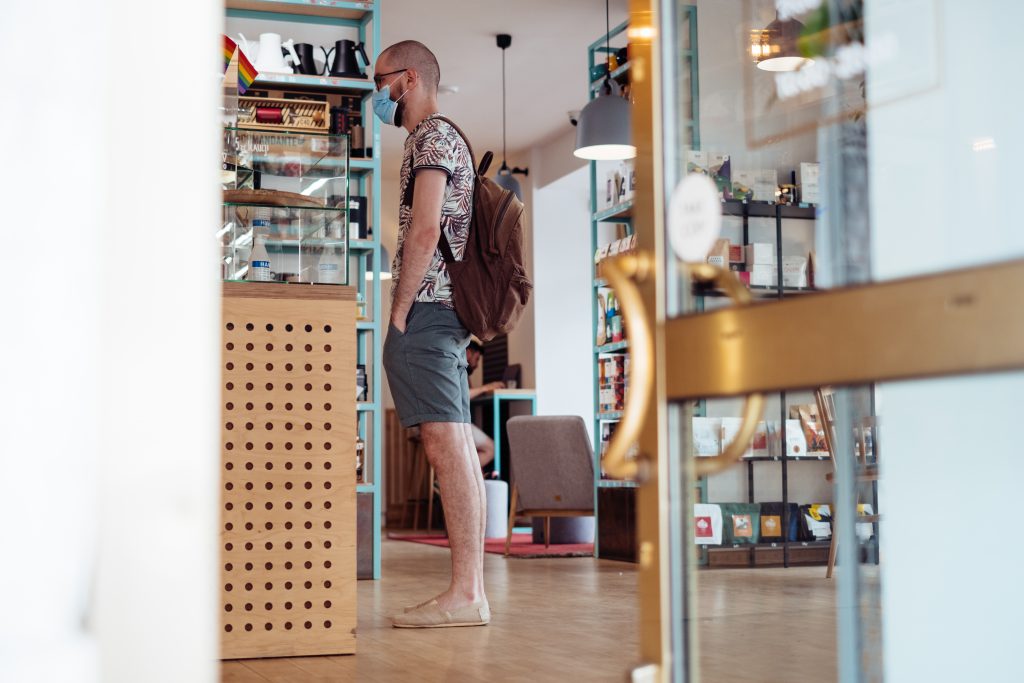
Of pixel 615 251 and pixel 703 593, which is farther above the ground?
pixel 615 251

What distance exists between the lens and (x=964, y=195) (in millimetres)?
1077

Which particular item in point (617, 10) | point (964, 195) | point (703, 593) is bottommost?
point (703, 593)

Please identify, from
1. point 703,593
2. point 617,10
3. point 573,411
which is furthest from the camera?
point 573,411

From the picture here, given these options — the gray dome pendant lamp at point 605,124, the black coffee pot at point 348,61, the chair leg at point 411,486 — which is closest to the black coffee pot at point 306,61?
the black coffee pot at point 348,61

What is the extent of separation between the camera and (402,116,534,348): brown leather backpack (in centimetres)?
320

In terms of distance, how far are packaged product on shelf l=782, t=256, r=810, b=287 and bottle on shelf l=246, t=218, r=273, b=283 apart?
1926 millimetres

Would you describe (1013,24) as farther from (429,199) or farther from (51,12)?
(429,199)

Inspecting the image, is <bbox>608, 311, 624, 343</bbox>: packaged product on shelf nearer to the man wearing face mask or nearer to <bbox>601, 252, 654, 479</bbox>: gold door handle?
the man wearing face mask

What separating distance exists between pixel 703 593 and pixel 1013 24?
2.18 ft

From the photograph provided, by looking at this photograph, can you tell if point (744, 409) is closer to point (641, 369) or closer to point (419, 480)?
point (641, 369)

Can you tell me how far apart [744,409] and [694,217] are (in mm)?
214

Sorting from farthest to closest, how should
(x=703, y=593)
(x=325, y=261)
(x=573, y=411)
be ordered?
(x=573, y=411) < (x=325, y=261) < (x=703, y=593)

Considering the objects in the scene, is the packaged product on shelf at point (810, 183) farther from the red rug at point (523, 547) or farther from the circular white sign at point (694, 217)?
the red rug at point (523, 547)

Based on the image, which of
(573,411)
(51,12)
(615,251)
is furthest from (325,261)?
(573,411)
